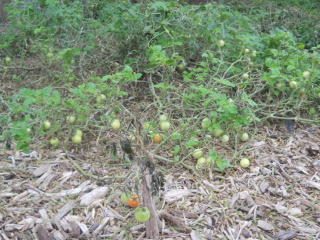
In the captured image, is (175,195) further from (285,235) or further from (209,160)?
(285,235)

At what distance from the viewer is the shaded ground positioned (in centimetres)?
220

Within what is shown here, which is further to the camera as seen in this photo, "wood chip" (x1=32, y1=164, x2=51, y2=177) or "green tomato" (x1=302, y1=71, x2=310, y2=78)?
"green tomato" (x1=302, y1=71, x2=310, y2=78)

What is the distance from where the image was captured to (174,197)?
247 centimetres

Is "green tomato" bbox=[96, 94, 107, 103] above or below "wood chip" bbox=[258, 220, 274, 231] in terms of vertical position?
above

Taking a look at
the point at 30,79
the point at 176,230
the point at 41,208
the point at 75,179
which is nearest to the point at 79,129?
the point at 75,179

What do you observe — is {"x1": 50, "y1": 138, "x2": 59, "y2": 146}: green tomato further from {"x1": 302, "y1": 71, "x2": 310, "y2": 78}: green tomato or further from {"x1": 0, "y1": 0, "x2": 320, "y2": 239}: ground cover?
{"x1": 302, "y1": 71, "x2": 310, "y2": 78}: green tomato

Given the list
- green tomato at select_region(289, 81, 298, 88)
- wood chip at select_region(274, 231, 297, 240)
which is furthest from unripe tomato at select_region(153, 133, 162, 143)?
green tomato at select_region(289, 81, 298, 88)

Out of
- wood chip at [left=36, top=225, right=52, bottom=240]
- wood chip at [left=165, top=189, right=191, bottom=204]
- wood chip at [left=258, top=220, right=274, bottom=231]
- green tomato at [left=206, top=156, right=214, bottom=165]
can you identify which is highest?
wood chip at [left=36, top=225, right=52, bottom=240]

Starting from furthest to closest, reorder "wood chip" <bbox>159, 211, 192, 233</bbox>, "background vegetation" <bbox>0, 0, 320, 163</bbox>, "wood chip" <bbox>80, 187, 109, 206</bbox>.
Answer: "background vegetation" <bbox>0, 0, 320, 163</bbox>
"wood chip" <bbox>80, 187, 109, 206</bbox>
"wood chip" <bbox>159, 211, 192, 233</bbox>

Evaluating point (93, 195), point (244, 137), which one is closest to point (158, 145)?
point (93, 195)

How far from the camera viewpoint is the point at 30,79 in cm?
447

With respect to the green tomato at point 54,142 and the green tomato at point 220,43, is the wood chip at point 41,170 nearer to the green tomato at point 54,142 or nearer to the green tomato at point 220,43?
the green tomato at point 54,142

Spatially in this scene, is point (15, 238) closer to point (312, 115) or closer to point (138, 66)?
point (138, 66)

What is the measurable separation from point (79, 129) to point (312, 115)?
8.20 ft
